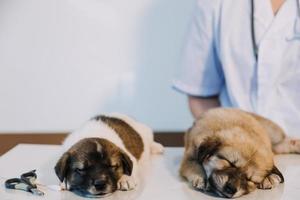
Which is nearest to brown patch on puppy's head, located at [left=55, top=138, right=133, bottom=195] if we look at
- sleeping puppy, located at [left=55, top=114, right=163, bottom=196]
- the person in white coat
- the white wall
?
sleeping puppy, located at [left=55, top=114, right=163, bottom=196]

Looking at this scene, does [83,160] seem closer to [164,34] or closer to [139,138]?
[139,138]

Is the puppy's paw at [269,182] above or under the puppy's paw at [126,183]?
above

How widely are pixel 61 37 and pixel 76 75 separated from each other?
0.62 feet

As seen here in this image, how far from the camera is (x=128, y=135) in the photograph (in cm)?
142

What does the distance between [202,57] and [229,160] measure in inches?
27.9

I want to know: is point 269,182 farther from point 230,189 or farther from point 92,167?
point 92,167

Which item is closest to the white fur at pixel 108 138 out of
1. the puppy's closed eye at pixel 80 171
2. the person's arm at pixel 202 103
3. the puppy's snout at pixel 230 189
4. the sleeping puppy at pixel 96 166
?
the sleeping puppy at pixel 96 166

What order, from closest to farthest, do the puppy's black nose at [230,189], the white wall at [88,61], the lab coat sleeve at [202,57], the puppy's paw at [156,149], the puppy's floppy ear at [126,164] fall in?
the puppy's black nose at [230,189]
the puppy's floppy ear at [126,164]
the puppy's paw at [156,149]
the lab coat sleeve at [202,57]
the white wall at [88,61]

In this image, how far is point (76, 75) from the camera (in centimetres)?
206

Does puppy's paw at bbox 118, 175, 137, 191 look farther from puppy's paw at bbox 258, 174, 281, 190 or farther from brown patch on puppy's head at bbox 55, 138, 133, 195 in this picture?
puppy's paw at bbox 258, 174, 281, 190

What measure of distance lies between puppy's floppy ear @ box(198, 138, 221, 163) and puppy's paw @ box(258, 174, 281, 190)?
0.14 metres

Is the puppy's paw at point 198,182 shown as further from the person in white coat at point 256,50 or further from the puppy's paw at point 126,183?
the person in white coat at point 256,50

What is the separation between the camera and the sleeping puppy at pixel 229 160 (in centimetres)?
106

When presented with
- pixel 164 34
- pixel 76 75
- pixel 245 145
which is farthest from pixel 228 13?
pixel 76 75
